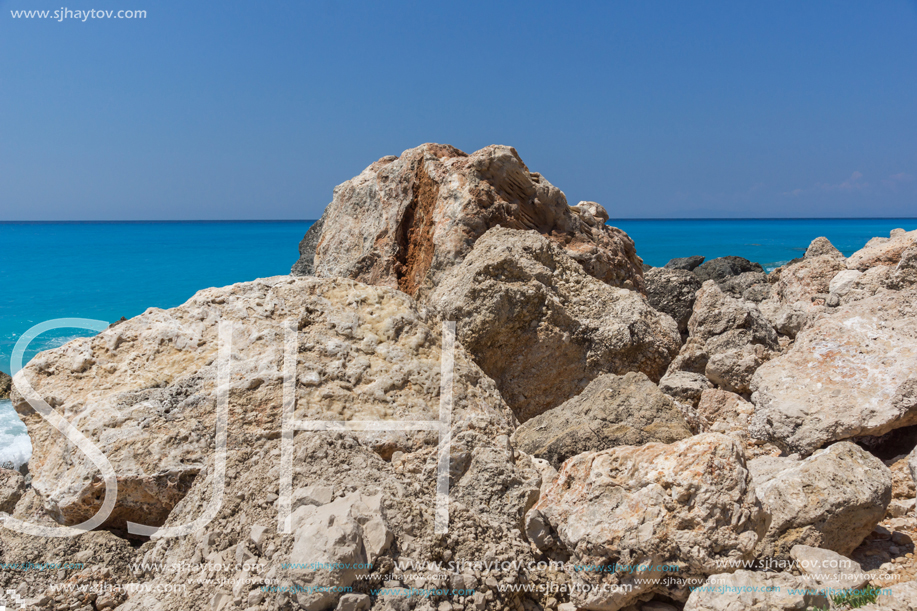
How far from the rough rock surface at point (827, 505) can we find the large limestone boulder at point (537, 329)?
1.95m

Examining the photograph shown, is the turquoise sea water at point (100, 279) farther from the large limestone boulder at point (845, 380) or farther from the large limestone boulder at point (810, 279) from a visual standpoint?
the large limestone boulder at point (810, 279)

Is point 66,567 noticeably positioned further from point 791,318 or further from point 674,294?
point 791,318

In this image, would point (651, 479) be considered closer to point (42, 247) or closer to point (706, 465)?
point (706, 465)

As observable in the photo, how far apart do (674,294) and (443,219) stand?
2.87 meters

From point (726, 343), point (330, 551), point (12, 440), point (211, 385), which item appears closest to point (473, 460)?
point (330, 551)

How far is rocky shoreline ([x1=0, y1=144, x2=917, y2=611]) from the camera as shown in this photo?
2562 mm

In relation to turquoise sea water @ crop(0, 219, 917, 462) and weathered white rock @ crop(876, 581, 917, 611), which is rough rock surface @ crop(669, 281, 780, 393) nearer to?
weathered white rock @ crop(876, 581, 917, 611)

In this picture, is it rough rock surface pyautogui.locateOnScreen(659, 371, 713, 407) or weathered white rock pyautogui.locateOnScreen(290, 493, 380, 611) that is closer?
weathered white rock pyautogui.locateOnScreen(290, 493, 380, 611)

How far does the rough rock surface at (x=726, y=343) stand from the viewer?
4909 millimetres

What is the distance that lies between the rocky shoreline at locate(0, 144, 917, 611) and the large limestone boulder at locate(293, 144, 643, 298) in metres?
0.90

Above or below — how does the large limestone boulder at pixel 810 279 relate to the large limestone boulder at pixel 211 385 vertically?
above

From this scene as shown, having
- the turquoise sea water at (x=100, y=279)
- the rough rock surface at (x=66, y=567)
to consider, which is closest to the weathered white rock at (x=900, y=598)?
the rough rock surface at (x=66, y=567)

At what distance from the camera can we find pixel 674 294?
668 cm

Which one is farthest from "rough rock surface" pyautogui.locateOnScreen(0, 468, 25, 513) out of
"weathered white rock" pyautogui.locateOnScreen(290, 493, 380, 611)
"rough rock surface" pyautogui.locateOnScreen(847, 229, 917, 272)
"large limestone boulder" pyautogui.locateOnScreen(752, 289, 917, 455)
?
"rough rock surface" pyautogui.locateOnScreen(847, 229, 917, 272)
